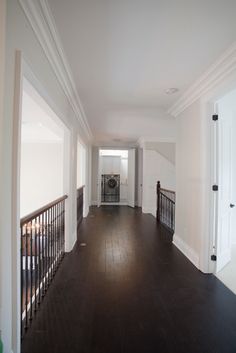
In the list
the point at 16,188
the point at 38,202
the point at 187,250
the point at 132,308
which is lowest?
the point at 132,308

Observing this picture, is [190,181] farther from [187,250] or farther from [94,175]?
[94,175]

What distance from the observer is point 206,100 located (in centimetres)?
285

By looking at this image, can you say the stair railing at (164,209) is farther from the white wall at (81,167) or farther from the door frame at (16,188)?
the door frame at (16,188)

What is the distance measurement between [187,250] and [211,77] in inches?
98.9

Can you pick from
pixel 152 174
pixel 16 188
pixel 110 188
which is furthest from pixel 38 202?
pixel 16 188

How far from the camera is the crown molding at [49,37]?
154cm

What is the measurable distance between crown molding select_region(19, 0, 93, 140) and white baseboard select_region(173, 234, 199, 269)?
9.81 ft

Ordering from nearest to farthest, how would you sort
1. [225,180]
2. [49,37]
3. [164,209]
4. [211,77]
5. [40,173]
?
1. [49,37]
2. [211,77]
3. [225,180]
4. [164,209]
5. [40,173]

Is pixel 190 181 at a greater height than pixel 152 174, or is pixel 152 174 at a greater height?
pixel 152 174

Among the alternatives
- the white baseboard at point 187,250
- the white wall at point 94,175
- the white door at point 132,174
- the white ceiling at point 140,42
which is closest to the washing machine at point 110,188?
the white wall at point 94,175

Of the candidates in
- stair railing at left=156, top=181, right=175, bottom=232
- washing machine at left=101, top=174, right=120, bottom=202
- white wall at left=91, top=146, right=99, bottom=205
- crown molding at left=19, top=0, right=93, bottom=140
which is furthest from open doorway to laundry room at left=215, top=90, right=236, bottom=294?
washing machine at left=101, top=174, right=120, bottom=202

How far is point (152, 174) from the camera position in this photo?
741 centimetres

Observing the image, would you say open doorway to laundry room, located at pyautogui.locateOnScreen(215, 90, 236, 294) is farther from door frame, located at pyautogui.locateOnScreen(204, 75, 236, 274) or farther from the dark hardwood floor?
the dark hardwood floor

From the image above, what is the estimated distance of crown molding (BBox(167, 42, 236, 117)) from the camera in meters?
2.18
